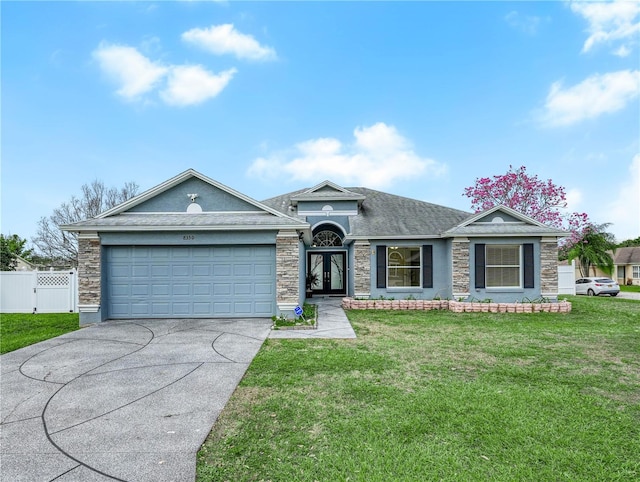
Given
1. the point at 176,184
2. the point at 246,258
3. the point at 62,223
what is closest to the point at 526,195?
the point at 246,258

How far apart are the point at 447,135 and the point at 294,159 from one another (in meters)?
10.9

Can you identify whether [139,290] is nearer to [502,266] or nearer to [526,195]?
[502,266]

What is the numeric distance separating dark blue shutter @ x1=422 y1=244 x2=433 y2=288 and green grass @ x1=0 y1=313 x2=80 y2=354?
38.8 feet

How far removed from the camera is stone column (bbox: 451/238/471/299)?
39.6 ft

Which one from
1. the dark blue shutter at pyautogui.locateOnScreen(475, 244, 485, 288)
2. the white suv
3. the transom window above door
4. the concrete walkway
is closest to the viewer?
the concrete walkway

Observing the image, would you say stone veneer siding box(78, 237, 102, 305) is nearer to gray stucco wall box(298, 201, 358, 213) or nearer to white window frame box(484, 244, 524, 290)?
gray stucco wall box(298, 201, 358, 213)

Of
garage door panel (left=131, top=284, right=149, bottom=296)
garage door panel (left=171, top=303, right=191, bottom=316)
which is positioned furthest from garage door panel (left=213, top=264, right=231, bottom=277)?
garage door panel (left=131, top=284, right=149, bottom=296)

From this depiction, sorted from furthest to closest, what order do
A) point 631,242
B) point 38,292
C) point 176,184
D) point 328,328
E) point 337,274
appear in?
1. point 631,242
2. point 337,274
3. point 38,292
4. point 176,184
5. point 328,328

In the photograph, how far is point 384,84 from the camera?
672 inches

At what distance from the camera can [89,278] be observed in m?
9.17

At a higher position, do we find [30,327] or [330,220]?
[330,220]

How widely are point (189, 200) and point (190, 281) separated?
104 inches

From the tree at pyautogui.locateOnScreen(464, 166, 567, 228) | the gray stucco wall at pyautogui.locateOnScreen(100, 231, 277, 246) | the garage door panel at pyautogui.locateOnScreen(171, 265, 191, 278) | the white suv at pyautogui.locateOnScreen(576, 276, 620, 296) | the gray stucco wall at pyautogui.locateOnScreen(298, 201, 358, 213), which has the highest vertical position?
the tree at pyautogui.locateOnScreen(464, 166, 567, 228)

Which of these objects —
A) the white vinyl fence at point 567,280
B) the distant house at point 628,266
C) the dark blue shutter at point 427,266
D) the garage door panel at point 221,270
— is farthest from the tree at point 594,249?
the garage door panel at point 221,270
